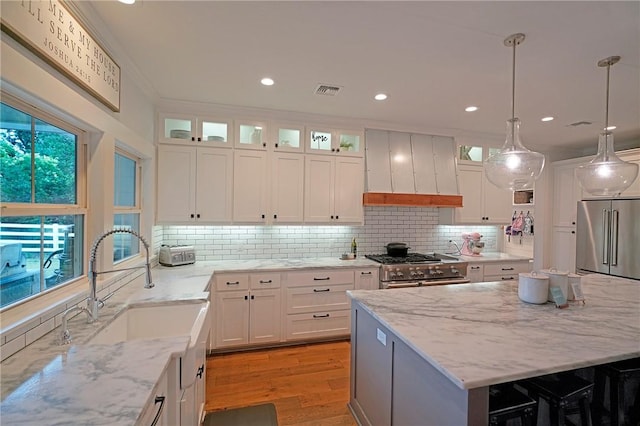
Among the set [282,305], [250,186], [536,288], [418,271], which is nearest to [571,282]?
[536,288]

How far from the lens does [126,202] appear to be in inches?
111

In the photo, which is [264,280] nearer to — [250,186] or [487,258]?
[250,186]

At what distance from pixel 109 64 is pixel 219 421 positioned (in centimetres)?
265

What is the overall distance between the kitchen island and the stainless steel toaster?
6.64ft

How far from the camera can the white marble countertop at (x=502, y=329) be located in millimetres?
1222

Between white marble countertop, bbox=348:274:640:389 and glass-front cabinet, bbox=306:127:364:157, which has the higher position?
glass-front cabinet, bbox=306:127:364:157

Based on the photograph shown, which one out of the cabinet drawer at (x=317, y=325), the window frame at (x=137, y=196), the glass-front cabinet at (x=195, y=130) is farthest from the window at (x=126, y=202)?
the cabinet drawer at (x=317, y=325)

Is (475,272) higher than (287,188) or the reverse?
the reverse

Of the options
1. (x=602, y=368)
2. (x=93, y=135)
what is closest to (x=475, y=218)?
(x=602, y=368)

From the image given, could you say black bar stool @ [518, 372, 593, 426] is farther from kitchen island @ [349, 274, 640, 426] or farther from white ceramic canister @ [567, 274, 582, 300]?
white ceramic canister @ [567, 274, 582, 300]

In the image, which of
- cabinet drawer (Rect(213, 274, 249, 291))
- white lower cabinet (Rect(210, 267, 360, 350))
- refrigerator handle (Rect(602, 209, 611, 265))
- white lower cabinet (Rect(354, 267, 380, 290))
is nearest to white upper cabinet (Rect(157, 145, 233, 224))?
cabinet drawer (Rect(213, 274, 249, 291))

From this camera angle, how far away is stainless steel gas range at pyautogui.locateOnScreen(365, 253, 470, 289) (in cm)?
359

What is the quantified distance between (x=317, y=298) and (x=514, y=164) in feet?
7.74

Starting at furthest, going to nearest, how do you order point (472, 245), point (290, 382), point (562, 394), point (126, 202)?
point (472, 245) → point (126, 202) → point (290, 382) → point (562, 394)
